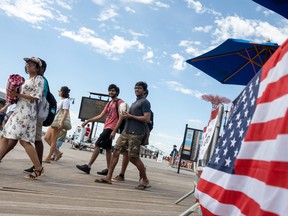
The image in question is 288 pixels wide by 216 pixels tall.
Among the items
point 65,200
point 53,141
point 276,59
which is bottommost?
point 65,200

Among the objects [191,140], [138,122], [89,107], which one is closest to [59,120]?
[138,122]

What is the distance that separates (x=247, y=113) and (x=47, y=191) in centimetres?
312

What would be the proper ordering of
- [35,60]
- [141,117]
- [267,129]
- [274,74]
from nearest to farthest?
[267,129], [274,74], [35,60], [141,117]

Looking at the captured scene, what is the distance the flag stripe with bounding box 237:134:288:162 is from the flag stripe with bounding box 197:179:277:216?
19cm

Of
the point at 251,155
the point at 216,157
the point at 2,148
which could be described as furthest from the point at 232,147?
the point at 2,148

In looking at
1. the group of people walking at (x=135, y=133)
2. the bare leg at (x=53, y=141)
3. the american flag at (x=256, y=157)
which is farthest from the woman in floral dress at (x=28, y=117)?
the american flag at (x=256, y=157)

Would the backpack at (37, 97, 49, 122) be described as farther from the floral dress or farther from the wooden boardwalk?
the wooden boardwalk

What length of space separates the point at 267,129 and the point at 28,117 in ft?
13.8

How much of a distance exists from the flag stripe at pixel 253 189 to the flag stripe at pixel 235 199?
1 centimetres

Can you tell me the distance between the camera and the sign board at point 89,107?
28.3m

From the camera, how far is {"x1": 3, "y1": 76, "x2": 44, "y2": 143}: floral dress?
5219 mm

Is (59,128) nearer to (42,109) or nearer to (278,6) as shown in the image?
(42,109)

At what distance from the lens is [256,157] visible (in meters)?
1.72

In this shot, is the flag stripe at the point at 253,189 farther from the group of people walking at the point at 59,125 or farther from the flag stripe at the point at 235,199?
the group of people walking at the point at 59,125
